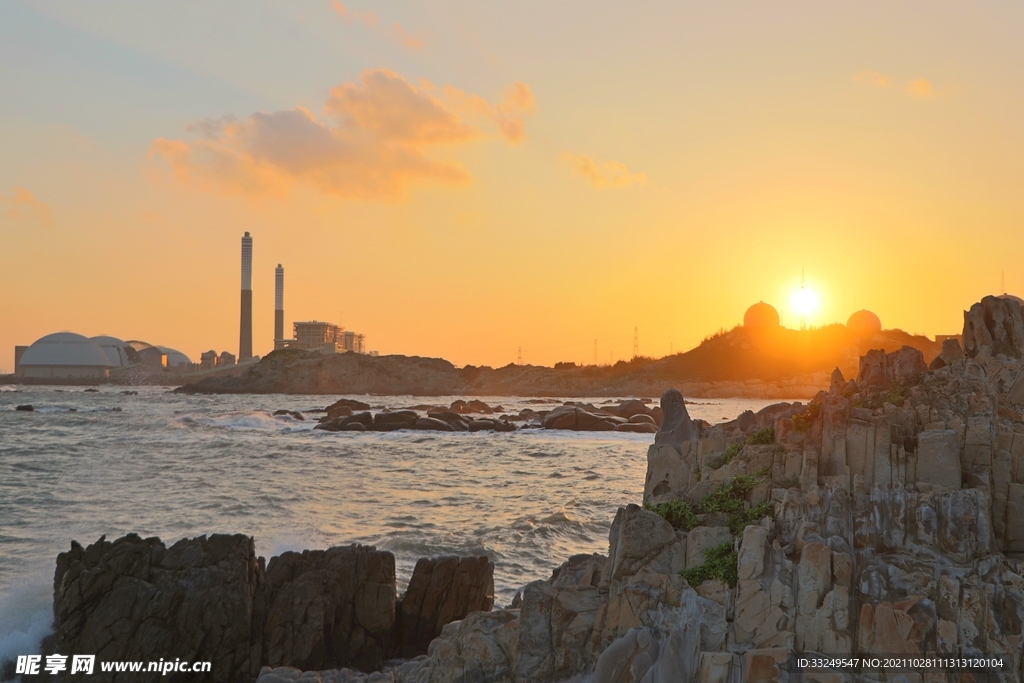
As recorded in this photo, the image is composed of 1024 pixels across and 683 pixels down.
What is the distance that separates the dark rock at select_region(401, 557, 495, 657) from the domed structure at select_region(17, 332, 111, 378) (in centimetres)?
18973

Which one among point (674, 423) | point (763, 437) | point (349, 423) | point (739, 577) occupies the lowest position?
point (349, 423)

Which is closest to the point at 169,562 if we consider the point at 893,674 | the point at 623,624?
the point at 623,624

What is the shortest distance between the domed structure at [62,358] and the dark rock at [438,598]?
190m

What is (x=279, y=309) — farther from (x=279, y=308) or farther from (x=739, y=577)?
(x=739, y=577)

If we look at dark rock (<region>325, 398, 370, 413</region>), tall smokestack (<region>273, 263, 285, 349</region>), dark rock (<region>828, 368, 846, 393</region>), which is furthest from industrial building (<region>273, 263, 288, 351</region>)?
dark rock (<region>828, 368, 846, 393</region>)

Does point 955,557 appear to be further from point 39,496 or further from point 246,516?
point 39,496

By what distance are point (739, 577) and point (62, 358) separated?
199260mm

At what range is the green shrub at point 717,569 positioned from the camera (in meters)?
8.41

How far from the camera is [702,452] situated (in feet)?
39.1

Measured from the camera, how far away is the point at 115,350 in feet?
633

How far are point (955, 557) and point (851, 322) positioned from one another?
146 m

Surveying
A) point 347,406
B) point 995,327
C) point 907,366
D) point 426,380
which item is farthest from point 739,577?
point 426,380

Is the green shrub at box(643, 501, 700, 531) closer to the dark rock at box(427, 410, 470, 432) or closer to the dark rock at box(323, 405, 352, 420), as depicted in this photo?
the dark rock at box(427, 410, 470, 432)

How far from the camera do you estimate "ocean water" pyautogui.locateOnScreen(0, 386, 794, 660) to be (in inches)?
725
